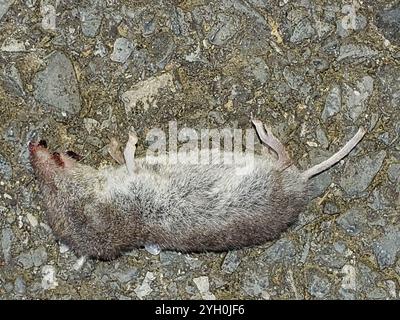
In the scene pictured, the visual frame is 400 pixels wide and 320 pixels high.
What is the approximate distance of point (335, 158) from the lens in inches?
202

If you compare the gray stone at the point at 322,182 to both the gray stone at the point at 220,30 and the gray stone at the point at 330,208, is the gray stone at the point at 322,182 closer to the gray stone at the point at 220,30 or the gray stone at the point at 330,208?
the gray stone at the point at 330,208

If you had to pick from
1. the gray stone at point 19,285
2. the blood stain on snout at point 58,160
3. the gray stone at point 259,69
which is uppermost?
the gray stone at point 259,69

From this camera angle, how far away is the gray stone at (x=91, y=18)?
208 inches

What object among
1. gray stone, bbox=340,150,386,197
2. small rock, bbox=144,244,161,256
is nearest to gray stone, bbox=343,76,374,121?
gray stone, bbox=340,150,386,197

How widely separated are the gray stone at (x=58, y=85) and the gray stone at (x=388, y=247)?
2696 mm

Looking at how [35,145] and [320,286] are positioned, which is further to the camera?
[320,286]

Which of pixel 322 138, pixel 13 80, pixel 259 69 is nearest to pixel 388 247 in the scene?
pixel 322 138

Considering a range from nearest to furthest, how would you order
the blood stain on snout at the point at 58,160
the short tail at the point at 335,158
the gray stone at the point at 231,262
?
the blood stain on snout at the point at 58,160
the short tail at the point at 335,158
the gray stone at the point at 231,262

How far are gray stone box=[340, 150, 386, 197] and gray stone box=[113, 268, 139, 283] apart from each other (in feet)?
6.06

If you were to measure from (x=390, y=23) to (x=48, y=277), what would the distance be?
11.4 feet

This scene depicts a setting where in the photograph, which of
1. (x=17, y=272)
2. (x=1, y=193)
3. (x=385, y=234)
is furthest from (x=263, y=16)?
(x=17, y=272)

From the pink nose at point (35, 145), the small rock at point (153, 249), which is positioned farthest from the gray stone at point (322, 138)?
the pink nose at point (35, 145)

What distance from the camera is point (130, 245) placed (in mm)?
5039

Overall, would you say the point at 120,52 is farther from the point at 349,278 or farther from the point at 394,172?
the point at 349,278
